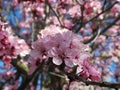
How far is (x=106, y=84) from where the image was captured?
2277 mm

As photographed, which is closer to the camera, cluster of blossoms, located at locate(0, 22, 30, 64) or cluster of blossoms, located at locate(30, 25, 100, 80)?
cluster of blossoms, located at locate(30, 25, 100, 80)

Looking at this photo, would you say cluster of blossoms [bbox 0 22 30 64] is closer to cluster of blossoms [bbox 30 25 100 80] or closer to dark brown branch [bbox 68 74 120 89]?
cluster of blossoms [bbox 30 25 100 80]

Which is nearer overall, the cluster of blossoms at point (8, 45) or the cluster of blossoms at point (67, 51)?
the cluster of blossoms at point (67, 51)

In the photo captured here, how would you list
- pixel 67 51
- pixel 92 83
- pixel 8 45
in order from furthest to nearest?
pixel 8 45 < pixel 67 51 < pixel 92 83

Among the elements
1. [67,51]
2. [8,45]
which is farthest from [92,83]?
[8,45]

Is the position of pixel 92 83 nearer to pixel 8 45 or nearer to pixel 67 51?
pixel 67 51

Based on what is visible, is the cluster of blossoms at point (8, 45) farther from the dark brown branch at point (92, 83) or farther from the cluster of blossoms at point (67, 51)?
the dark brown branch at point (92, 83)

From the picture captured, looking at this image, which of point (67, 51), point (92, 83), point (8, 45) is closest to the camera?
point (92, 83)

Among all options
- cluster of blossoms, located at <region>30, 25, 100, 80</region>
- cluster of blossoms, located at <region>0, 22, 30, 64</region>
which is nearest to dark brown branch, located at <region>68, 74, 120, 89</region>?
cluster of blossoms, located at <region>30, 25, 100, 80</region>

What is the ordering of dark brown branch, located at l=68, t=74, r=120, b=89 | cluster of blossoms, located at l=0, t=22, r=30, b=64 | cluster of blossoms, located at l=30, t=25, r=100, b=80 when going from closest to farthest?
1. dark brown branch, located at l=68, t=74, r=120, b=89
2. cluster of blossoms, located at l=30, t=25, r=100, b=80
3. cluster of blossoms, located at l=0, t=22, r=30, b=64

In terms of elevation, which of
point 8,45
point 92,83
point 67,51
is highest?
point 8,45

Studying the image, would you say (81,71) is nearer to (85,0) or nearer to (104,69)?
(85,0)

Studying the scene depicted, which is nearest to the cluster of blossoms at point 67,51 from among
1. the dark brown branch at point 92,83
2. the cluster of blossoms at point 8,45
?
the dark brown branch at point 92,83

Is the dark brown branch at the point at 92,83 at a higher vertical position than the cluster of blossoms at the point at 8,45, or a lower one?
lower
